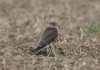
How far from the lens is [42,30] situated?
43.3 ft

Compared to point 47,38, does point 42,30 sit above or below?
below

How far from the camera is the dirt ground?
999 cm

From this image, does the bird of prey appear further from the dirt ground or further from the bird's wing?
the dirt ground

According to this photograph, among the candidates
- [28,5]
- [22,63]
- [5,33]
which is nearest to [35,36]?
[5,33]

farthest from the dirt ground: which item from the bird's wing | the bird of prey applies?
the bird's wing

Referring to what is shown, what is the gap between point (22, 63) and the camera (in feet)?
33.1

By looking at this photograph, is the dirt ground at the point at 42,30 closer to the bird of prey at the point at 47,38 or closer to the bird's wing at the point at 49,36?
the bird of prey at the point at 47,38

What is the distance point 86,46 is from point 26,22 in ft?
10.9

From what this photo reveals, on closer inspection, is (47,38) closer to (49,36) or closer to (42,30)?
(49,36)

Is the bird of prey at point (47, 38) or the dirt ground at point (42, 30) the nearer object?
the dirt ground at point (42, 30)

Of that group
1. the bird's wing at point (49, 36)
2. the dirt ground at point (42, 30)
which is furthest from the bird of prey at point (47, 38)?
the dirt ground at point (42, 30)

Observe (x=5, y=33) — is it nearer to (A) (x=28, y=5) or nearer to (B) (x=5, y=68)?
(B) (x=5, y=68)

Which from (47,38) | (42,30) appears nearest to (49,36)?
(47,38)

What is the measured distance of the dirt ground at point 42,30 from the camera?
9988mm
